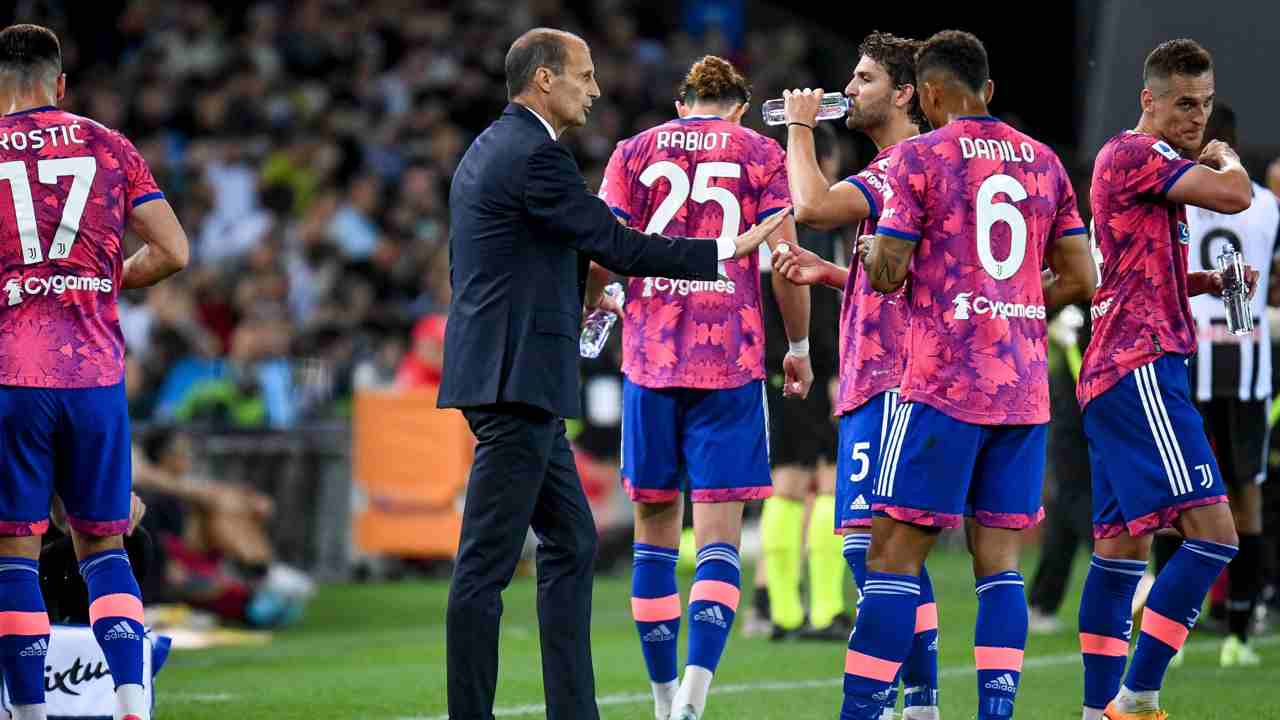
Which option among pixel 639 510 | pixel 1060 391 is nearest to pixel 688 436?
pixel 639 510

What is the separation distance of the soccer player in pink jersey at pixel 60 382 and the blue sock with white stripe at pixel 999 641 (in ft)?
9.56

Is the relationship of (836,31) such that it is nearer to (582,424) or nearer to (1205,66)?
(582,424)

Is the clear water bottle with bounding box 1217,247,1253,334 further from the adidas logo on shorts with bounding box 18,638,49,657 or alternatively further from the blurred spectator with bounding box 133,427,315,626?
the blurred spectator with bounding box 133,427,315,626

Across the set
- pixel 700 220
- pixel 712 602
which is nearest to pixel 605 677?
pixel 712 602

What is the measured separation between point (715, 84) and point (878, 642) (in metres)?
2.69

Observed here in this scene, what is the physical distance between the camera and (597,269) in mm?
7645

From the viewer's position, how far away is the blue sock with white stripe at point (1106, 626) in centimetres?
706

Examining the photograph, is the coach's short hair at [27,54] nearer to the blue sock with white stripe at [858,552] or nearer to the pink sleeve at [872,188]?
the pink sleeve at [872,188]

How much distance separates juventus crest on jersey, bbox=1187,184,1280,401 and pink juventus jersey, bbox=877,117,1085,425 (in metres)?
3.30

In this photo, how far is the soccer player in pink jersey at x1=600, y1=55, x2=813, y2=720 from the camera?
24.9 ft

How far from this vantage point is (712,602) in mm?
7508

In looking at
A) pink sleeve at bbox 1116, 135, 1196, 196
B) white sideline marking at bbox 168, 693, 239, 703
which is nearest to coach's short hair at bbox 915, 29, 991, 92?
pink sleeve at bbox 1116, 135, 1196, 196

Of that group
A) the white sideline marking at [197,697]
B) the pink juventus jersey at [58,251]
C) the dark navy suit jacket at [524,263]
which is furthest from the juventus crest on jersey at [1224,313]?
the pink juventus jersey at [58,251]

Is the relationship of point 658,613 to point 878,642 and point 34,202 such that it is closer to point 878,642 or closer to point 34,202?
point 878,642
